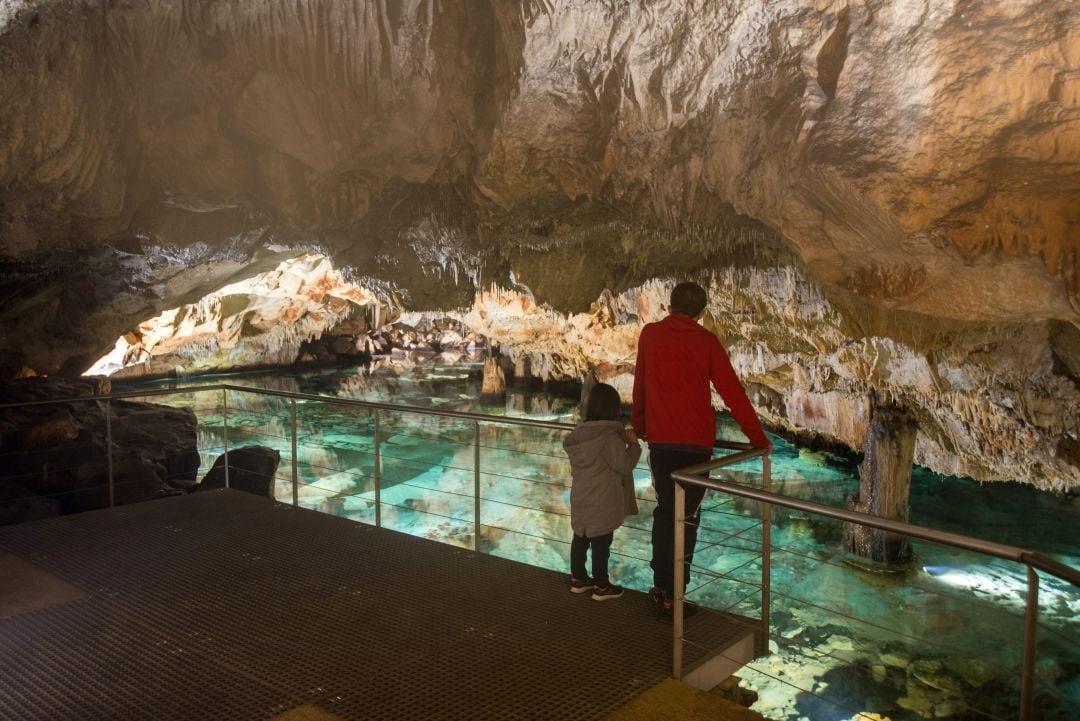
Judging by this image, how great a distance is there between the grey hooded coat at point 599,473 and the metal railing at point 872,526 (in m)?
0.44

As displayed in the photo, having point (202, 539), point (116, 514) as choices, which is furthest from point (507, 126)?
point (116, 514)

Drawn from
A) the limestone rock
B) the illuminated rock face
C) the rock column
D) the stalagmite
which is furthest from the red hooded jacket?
the stalagmite

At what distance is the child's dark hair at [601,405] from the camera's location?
316 cm

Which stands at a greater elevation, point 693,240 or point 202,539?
point 693,240

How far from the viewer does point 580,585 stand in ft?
11.4

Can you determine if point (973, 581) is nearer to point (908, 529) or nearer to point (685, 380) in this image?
point (685, 380)

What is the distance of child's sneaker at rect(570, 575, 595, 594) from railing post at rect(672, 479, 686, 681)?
2.70 ft

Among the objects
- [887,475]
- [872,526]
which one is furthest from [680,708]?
[887,475]

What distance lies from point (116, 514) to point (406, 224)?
420 cm

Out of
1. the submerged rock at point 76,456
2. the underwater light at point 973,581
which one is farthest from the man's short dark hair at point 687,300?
the underwater light at point 973,581

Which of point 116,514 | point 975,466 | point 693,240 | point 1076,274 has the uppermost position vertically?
point 693,240

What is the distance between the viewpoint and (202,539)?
172 inches

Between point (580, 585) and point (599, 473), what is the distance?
66 cm

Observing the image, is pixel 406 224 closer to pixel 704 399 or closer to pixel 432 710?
pixel 704 399
